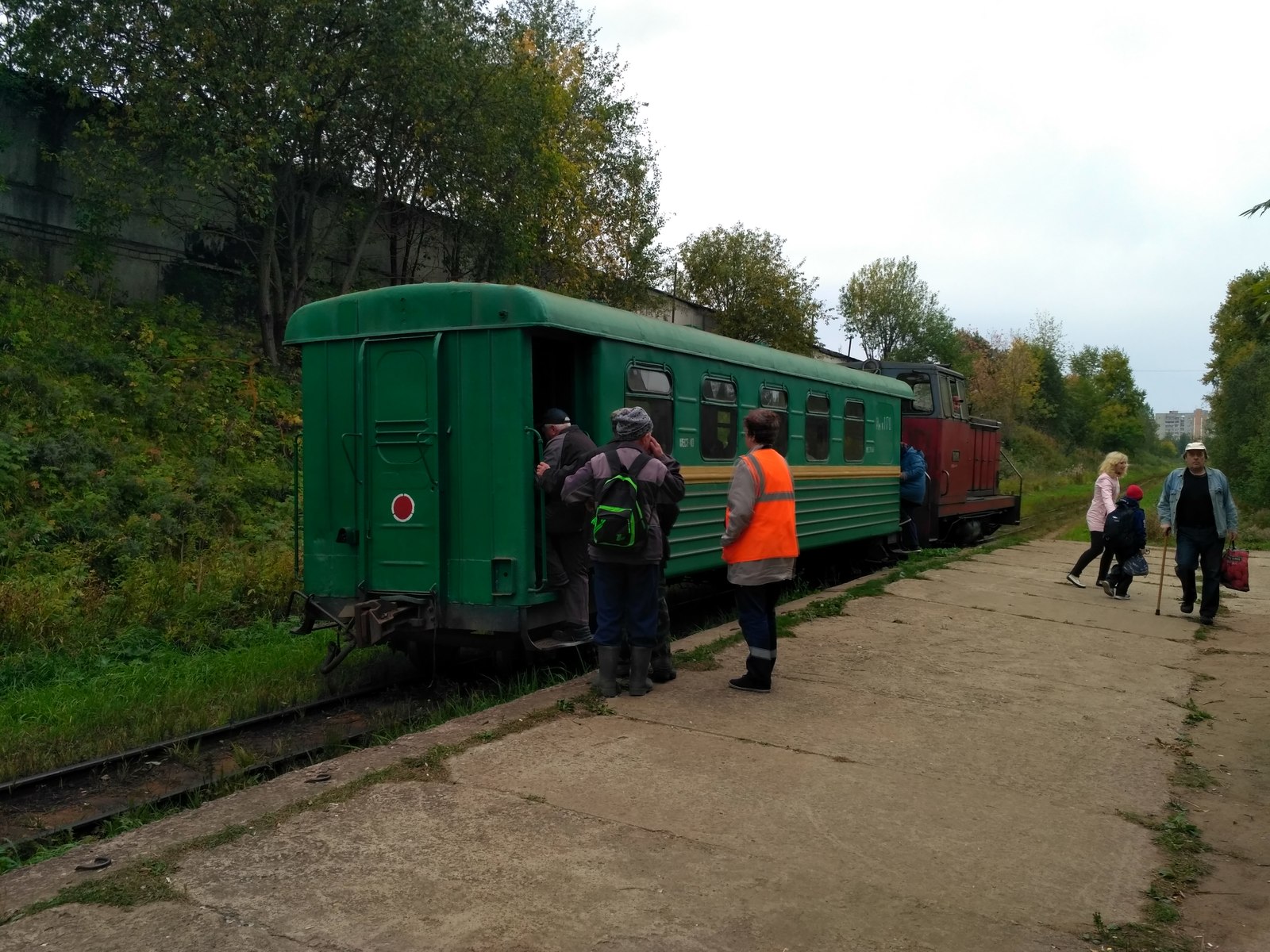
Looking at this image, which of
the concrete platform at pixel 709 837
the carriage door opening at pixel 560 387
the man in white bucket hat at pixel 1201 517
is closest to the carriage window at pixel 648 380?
the carriage door opening at pixel 560 387

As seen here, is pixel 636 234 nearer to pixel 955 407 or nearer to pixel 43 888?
pixel 955 407

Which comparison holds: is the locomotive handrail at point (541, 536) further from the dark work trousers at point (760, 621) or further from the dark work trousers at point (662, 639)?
the dark work trousers at point (760, 621)

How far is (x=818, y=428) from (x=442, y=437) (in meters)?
6.04

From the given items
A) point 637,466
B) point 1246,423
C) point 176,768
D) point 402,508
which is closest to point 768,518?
point 637,466

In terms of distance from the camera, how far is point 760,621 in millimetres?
6867

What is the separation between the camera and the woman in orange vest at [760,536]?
22.3 feet

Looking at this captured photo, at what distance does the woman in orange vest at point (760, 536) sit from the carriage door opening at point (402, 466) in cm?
217

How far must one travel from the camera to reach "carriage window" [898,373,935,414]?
17.3m

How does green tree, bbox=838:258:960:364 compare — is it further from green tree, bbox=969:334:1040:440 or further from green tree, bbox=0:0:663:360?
green tree, bbox=0:0:663:360

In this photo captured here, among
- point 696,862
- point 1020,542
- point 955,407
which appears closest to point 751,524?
point 696,862

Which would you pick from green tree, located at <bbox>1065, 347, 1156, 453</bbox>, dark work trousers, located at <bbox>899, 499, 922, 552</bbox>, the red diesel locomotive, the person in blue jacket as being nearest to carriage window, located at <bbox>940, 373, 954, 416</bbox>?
the red diesel locomotive

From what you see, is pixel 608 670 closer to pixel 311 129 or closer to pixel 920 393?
pixel 920 393

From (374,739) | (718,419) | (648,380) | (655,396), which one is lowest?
(374,739)

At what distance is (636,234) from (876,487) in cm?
1657
